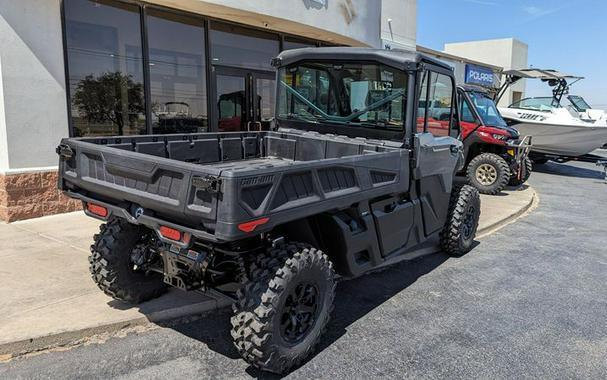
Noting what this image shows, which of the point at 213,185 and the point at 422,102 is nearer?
the point at 213,185

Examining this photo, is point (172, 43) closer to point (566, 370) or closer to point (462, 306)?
point (462, 306)

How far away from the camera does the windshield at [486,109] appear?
11.2 m

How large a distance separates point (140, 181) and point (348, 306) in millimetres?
2270

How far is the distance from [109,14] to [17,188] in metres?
3.06

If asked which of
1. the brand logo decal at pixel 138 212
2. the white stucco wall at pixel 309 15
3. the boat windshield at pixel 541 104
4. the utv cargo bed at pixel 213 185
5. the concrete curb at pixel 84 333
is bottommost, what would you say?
the concrete curb at pixel 84 333

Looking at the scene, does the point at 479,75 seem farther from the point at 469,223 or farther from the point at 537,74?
the point at 469,223

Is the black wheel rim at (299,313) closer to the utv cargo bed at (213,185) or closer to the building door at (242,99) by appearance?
the utv cargo bed at (213,185)

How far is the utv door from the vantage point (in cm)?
466

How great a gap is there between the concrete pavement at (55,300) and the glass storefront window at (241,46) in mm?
4670

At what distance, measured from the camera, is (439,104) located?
5.09 meters

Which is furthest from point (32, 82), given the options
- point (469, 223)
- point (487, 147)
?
point (487, 147)

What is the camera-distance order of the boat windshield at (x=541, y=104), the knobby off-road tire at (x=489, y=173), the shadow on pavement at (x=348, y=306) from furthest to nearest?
the boat windshield at (x=541, y=104)
the knobby off-road tire at (x=489, y=173)
the shadow on pavement at (x=348, y=306)

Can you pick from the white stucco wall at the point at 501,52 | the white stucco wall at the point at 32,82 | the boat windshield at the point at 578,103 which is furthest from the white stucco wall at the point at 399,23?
the white stucco wall at the point at 501,52

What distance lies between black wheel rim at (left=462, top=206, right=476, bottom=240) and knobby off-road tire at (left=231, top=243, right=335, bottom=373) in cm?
314
